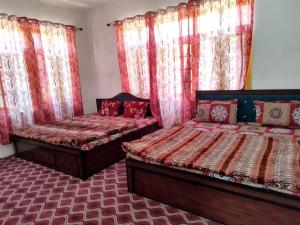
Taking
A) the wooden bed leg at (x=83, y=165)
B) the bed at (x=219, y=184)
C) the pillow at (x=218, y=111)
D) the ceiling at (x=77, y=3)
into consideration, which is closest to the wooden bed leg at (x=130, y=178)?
the bed at (x=219, y=184)

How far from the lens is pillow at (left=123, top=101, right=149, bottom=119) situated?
3.93 metres

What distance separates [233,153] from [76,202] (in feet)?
5.34

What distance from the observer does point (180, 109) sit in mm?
3689

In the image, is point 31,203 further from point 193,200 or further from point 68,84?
point 68,84

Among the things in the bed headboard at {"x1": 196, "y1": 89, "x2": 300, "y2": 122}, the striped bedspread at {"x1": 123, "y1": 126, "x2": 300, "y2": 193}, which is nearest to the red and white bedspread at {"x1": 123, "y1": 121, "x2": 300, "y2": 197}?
the striped bedspread at {"x1": 123, "y1": 126, "x2": 300, "y2": 193}

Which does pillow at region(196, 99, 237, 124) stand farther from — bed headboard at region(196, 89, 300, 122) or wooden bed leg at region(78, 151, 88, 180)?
wooden bed leg at region(78, 151, 88, 180)

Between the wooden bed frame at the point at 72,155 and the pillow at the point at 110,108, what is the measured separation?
0.94 meters

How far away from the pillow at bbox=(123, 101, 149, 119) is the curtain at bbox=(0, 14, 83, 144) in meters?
1.17

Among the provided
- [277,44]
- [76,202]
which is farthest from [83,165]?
[277,44]

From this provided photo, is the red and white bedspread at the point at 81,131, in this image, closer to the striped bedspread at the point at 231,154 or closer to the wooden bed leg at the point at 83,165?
the wooden bed leg at the point at 83,165

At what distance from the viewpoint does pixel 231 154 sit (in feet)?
6.19

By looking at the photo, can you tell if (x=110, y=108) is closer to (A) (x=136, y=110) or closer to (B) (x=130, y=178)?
(A) (x=136, y=110)

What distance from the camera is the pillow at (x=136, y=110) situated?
12.9 feet

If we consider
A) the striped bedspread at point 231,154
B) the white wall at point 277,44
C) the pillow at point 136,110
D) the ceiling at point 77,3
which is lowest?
the striped bedspread at point 231,154
